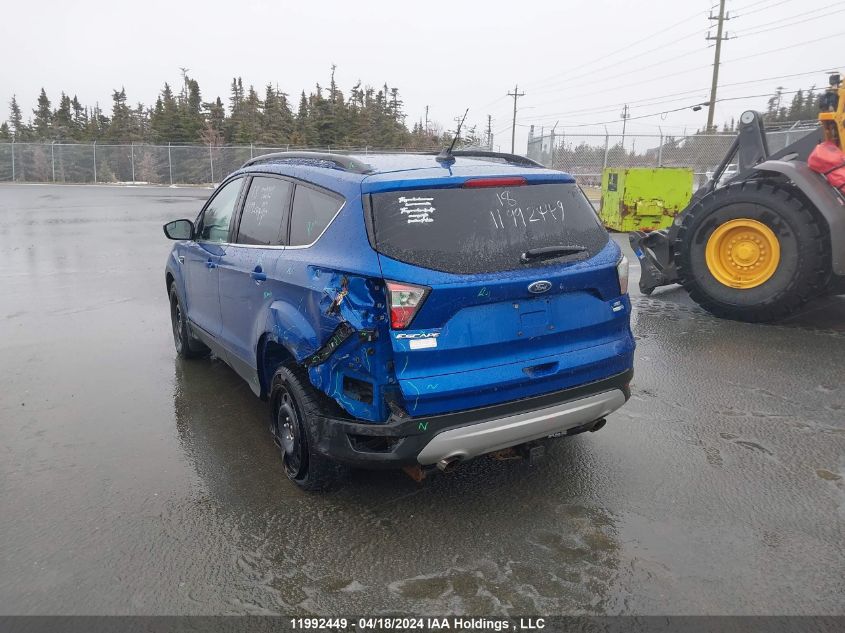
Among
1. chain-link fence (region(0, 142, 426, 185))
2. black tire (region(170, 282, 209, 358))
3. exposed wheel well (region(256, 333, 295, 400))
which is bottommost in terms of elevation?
black tire (region(170, 282, 209, 358))

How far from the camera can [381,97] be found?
57750 mm

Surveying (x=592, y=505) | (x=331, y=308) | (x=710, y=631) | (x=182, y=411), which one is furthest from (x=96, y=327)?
(x=710, y=631)

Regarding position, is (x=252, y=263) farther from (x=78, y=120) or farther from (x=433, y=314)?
(x=78, y=120)

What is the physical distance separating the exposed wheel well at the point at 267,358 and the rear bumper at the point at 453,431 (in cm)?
70

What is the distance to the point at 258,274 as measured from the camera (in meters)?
3.95

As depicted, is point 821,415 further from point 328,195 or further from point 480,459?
point 328,195

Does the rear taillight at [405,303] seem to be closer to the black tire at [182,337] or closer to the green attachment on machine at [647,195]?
the black tire at [182,337]

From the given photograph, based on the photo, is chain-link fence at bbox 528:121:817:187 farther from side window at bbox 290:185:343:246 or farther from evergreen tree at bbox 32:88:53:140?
evergreen tree at bbox 32:88:53:140

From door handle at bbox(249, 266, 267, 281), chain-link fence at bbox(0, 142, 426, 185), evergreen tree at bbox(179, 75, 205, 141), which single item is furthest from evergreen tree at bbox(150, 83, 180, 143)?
door handle at bbox(249, 266, 267, 281)

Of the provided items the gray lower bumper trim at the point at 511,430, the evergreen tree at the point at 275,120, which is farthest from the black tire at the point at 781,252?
the evergreen tree at the point at 275,120

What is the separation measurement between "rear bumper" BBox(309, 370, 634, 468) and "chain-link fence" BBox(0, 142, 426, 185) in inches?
1426

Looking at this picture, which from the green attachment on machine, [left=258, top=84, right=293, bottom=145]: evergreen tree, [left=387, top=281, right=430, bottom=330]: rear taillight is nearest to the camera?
[left=387, top=281, right=430, bottom=330]: rear taillight

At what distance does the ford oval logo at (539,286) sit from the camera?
3201mm

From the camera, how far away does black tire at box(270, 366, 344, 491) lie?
11.1ft
